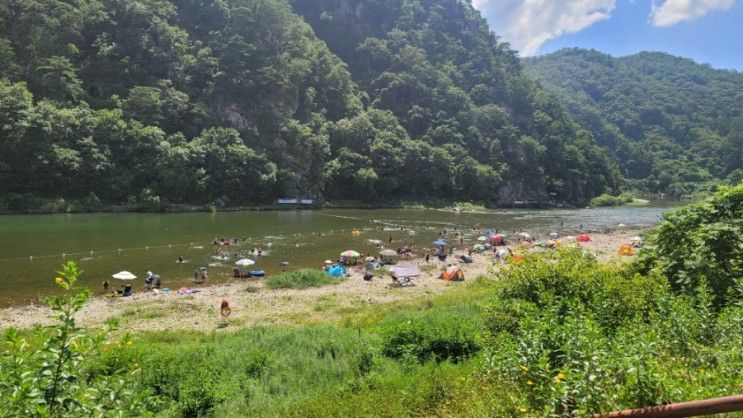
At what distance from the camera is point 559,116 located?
532ft

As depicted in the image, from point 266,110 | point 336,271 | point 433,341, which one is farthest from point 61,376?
point 266,110

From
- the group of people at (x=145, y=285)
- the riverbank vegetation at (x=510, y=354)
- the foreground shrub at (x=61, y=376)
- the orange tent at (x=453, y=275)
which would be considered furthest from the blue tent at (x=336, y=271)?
the foreground shrub at (x=61, y=376)

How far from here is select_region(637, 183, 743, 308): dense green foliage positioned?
12.2m

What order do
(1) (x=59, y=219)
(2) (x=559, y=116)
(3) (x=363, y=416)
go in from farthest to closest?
(2) (x=559, y=116) → (1) (x=59, y=219) → (3) (x=363, y=416)

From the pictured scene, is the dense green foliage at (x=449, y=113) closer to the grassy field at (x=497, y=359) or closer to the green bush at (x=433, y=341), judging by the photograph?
the green bush at (x=433, y=341)

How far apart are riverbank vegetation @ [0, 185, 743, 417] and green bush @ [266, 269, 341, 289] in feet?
45.6

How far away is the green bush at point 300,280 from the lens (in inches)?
1324

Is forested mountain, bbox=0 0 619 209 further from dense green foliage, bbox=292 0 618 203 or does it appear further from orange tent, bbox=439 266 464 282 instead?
orange tent, bbox=439 266 464 282

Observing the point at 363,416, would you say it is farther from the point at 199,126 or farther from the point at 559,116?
the point at 559,116

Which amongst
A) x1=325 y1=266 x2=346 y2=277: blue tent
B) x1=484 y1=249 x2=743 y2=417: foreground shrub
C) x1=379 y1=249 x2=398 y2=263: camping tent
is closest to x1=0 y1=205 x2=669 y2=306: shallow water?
x1=325 y1=266 x2=346 y2=277: blue tent

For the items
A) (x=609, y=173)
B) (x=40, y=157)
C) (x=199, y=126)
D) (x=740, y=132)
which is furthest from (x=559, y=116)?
(x=40, y=157)

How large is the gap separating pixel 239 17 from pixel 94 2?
30395mm

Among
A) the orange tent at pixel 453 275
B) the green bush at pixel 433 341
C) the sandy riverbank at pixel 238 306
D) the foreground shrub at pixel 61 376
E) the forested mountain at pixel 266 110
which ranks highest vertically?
the forested mountain at pixel 266 110

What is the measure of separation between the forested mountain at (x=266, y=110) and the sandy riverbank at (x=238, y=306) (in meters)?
52.0
